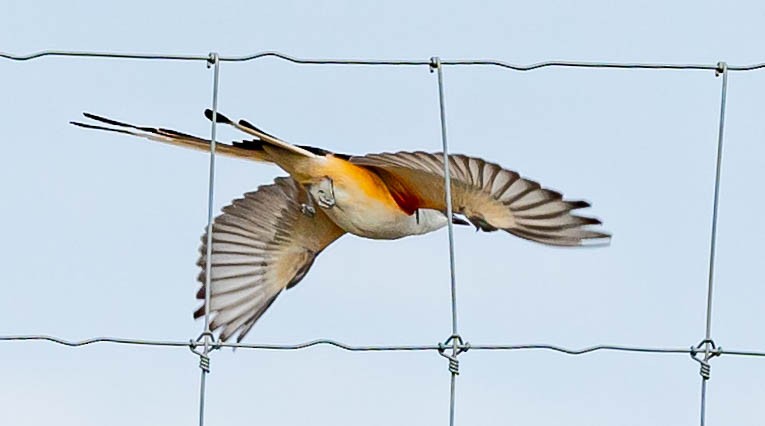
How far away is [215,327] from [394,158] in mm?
1166

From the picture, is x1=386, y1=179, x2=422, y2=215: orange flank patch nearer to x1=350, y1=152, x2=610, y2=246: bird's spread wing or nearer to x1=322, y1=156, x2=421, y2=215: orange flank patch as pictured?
x1=322, y1=156, x2=421, y2=215: orange flank patch

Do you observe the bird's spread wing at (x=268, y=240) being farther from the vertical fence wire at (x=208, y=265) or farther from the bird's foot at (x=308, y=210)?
the vertical fence wire at (x=208, y=265)

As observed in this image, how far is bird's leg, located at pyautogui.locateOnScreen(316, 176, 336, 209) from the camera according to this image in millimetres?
4922

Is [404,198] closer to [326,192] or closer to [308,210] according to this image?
[326,192]

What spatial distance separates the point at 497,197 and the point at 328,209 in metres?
0.60

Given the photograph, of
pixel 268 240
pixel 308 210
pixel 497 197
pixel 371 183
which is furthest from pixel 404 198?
pixel 268 240

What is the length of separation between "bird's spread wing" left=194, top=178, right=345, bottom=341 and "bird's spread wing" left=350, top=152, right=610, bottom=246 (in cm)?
89

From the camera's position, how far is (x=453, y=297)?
10.3 ft

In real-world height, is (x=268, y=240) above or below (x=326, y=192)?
below

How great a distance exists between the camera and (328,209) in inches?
196

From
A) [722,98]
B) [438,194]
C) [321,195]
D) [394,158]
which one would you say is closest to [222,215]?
[321,195]

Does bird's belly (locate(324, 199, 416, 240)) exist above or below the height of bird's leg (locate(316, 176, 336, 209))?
below

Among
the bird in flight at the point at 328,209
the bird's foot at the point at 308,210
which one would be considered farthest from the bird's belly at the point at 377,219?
the bird's foot at the point at 308,210

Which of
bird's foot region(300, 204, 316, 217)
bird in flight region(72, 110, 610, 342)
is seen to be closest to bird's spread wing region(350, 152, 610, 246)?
bird in flight region(72, 110, 610, 342)
